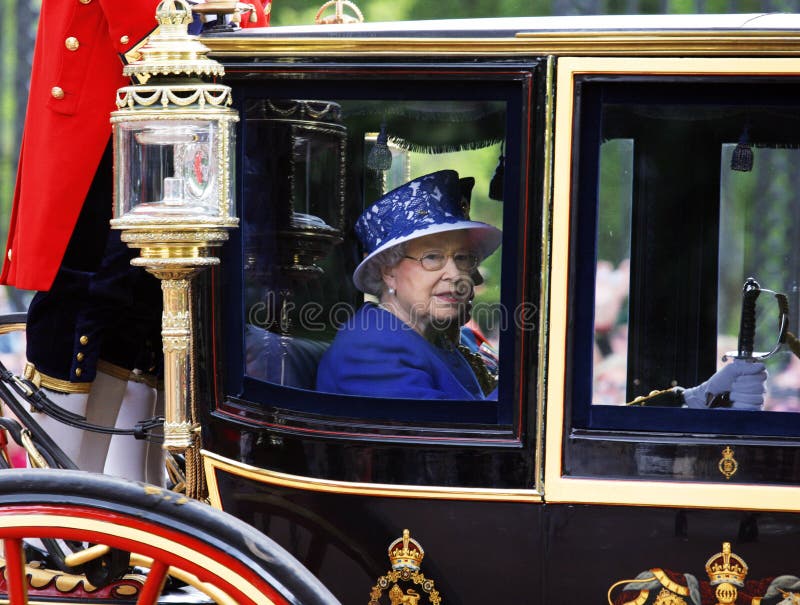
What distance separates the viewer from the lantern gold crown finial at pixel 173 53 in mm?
1847

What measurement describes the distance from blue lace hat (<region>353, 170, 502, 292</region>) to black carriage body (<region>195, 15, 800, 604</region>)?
0.08ft

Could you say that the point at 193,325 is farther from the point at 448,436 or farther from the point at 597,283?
the point at 597,283

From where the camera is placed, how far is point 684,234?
1.94 metres

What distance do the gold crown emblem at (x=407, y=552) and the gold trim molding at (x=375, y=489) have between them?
0.07 m

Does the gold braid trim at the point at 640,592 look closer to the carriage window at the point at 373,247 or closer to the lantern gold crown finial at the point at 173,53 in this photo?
the carriage window at the point at 373,247

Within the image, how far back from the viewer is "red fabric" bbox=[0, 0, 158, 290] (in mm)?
2215

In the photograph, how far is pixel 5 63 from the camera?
18.0ft

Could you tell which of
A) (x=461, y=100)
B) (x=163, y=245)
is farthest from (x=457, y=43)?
(x=163, y=245)

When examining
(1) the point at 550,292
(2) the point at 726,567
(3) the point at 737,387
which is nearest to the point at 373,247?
(1) the point at 550,292

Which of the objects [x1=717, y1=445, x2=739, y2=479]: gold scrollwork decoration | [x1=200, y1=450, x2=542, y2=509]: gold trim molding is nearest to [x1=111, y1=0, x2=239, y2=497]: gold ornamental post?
[x1=200, y1=450, x2=542, y2=509]: gold trim molding

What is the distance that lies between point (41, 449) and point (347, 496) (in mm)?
738

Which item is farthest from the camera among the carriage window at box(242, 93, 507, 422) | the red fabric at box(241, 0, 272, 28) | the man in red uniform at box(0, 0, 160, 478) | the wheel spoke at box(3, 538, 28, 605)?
the red fabric at box(241, 0, 272, 28)

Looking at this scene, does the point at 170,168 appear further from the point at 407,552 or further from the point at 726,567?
the point at 726,567

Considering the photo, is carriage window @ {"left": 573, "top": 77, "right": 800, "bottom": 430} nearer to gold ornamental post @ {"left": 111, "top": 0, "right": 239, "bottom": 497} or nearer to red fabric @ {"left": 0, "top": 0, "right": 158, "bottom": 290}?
gold ornamental post @ {"left": 111, "top": 0, "right": 239, "bottom": 497}
